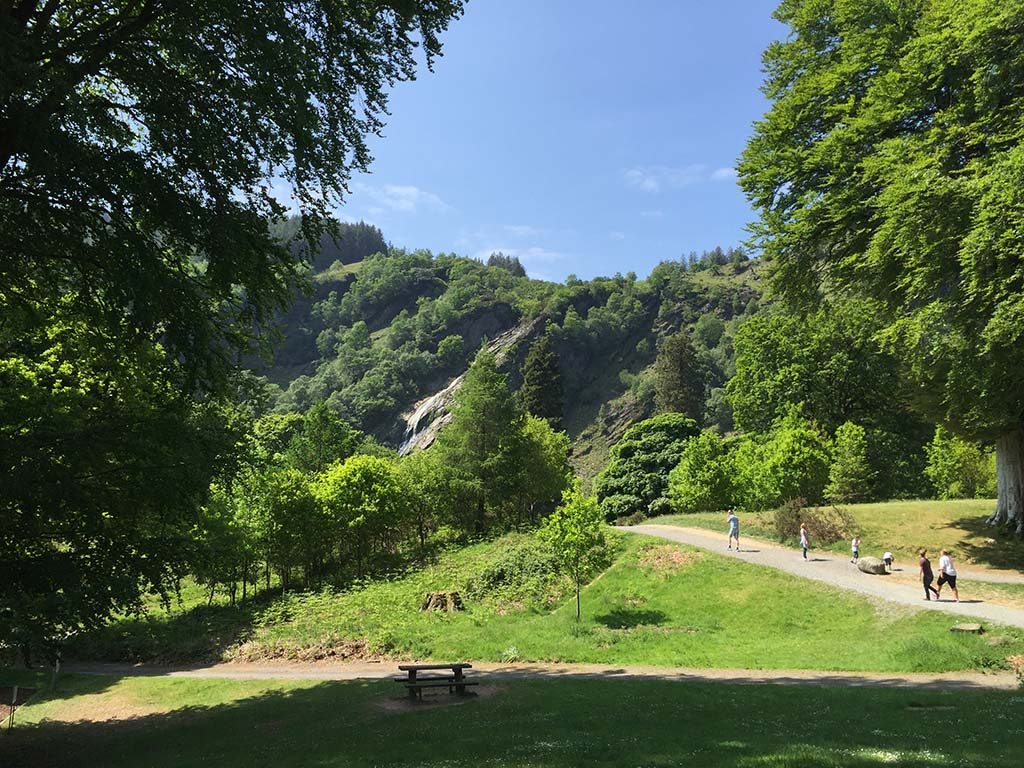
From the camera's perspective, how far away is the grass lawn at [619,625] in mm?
15234

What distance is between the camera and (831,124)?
21.7 meters

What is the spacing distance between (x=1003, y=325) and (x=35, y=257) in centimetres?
1982

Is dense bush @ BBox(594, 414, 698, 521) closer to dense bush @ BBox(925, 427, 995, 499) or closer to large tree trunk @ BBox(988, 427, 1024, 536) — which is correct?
dense bush @ BBox(925, 427, 995, 499)

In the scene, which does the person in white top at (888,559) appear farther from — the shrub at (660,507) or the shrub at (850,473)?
the shrub at (660,507)

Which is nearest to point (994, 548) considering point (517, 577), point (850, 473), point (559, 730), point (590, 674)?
point (850, 473)

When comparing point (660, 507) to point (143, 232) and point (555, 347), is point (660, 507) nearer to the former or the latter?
point (143, 232)

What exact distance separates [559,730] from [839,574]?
54.9 ft

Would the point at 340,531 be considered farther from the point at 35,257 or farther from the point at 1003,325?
the point at 1003,325

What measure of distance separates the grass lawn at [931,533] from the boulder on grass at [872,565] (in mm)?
1757

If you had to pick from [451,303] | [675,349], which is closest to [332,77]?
[675,349]

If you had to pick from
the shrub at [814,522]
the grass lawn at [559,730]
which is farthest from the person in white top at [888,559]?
the grass lawn at [559,730]

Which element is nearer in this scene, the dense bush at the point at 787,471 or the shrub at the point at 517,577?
the shrub at the point at 517,577

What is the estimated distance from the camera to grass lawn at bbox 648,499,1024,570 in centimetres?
2073

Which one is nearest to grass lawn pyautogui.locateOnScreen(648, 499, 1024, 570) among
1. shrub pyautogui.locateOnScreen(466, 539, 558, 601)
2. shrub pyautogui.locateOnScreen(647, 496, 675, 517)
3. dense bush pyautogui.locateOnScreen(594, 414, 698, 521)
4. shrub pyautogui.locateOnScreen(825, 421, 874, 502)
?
shrub pyautogui.locateOnScreen(825, 421, 874, 502)
